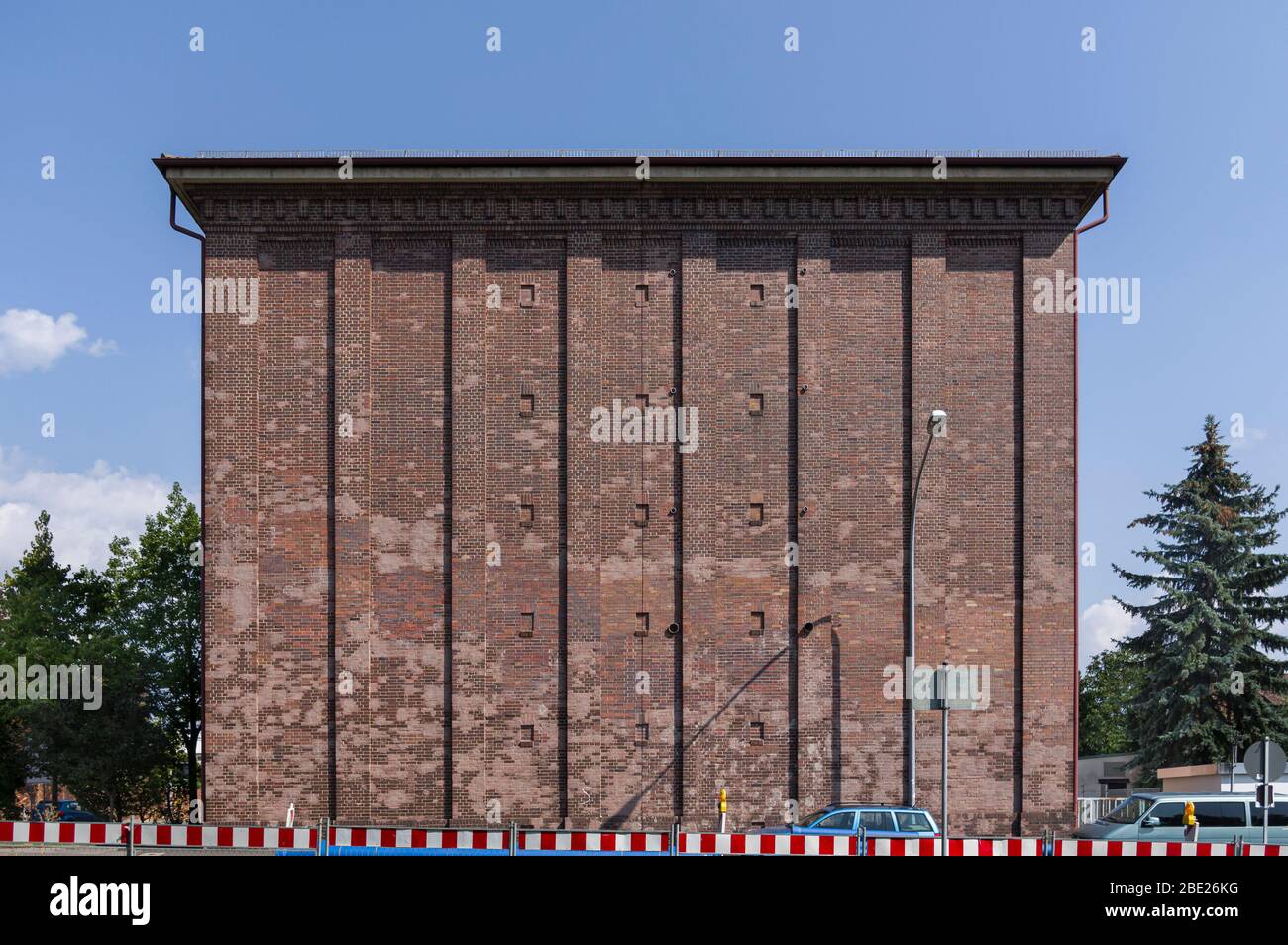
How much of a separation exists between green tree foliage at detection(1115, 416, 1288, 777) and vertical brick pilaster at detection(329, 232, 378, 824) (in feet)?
86.0

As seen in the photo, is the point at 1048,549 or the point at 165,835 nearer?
the point at 165,835

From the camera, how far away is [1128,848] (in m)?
17.0

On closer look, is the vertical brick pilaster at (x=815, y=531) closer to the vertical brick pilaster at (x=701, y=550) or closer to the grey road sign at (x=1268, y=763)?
the vertical brick pilaster at (x=701, y=550)

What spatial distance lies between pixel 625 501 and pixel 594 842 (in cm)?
952

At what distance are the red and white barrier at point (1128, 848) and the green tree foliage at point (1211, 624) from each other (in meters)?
20.6

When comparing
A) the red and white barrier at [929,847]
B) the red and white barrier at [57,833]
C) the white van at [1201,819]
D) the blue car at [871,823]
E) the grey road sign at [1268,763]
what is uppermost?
the grey road sign at [1268,763]

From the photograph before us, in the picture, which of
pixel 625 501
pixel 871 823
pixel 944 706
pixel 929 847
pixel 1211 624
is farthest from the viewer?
pixel 1211 624

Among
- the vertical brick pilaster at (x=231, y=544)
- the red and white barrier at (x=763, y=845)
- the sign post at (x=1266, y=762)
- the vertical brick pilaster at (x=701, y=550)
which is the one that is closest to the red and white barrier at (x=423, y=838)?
the red and white barrier at (x=763, y=845)

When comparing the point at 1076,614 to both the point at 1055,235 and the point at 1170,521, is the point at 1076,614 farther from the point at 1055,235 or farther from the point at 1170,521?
the point at 1170,521

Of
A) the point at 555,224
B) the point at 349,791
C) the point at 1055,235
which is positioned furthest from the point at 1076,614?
the point at 349,791

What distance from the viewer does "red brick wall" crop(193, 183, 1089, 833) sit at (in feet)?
80.9

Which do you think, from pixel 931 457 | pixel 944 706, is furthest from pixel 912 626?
pixel 931 457

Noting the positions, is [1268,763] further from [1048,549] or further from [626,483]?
[626,483]

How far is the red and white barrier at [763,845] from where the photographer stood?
1611cm
